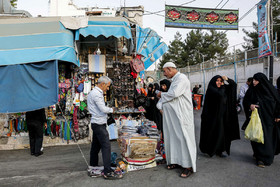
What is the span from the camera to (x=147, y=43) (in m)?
7.00

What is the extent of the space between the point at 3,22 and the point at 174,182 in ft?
19.2

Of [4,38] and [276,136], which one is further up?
[4,38]

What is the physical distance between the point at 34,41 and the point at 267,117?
5.68 m

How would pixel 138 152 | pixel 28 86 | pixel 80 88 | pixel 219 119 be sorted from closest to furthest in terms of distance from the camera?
1. pixel 138 152
2. pixel 219 119
3. pixel 28 86
4. pixel 80 88

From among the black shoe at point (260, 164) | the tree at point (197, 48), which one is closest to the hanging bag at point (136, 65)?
the black shoe at point (260, 164)

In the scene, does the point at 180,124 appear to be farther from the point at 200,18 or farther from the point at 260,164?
the point at 200,18

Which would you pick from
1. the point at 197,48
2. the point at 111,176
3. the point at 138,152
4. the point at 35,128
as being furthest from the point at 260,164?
the point at 197,48

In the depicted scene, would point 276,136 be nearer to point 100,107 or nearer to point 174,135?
point 174,135

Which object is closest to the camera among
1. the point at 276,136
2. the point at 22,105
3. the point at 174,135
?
the point at 174,135

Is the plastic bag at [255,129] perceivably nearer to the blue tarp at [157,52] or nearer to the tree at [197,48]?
the blue tarp at [157,52]

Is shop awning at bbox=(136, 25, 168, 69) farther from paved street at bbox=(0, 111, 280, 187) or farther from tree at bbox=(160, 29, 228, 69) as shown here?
tree at bbox=(160, 29, 228, 69)

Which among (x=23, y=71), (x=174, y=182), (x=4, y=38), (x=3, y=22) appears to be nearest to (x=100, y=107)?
(x=174, y=182)

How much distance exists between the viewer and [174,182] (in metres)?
3.38

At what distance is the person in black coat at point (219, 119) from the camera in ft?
14.5
